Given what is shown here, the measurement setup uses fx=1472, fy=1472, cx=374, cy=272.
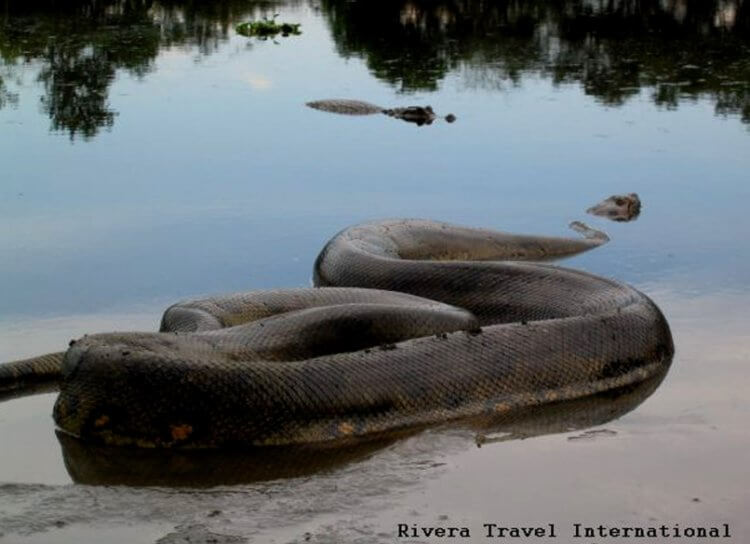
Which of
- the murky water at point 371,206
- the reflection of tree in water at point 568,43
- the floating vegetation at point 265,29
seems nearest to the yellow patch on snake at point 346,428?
the murky water at point 371,206

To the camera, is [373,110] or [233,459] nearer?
[233,459]

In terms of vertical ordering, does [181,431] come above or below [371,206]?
above

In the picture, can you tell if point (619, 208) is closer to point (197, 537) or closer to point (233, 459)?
point (233, 459)

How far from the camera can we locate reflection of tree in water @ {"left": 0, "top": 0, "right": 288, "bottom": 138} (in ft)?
69.2

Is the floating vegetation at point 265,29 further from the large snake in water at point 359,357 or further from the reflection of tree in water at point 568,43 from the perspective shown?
the large snake in water at point 359,357

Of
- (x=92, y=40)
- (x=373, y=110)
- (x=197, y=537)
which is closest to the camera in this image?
(x=197, y=537)

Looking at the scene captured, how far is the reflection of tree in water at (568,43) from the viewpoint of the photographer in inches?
885

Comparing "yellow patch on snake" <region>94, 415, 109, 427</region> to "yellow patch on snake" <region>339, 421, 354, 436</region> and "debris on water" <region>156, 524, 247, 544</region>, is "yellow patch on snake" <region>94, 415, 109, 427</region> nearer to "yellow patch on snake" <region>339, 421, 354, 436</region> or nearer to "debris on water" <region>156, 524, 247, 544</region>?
"yellow patch on snake" <region>339, 421, 354, 436</region>

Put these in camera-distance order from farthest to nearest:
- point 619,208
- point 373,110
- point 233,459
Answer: point 373,110
point 619,208
point 233,459

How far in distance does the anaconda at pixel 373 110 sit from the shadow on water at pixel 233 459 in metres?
11.1

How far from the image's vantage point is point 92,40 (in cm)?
2880

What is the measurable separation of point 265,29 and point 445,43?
14.8 ft

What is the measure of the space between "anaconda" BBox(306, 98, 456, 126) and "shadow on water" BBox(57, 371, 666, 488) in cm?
1109

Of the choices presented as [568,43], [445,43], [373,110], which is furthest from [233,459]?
[445,43]
